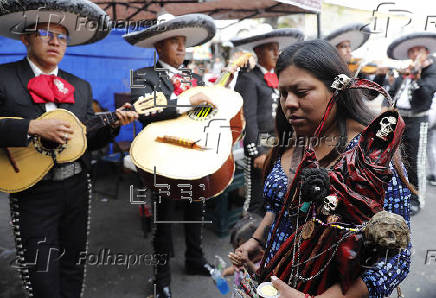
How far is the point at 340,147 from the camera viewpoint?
48.0 inches

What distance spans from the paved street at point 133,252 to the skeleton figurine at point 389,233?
2.50 meters

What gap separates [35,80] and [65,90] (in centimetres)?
19

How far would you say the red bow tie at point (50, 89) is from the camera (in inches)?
82.9

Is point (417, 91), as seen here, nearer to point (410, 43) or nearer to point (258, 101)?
point (410, 43)

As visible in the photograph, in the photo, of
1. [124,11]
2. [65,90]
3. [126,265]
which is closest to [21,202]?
[65,90]

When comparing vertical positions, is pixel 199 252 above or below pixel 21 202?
below

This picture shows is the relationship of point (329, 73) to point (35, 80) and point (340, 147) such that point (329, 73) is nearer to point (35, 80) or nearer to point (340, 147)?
point (340, 147)

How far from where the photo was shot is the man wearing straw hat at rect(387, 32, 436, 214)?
12.9 ft

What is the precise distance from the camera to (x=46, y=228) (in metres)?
2.17

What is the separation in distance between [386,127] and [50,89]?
79.8 inches

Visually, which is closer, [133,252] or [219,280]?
[219,280]

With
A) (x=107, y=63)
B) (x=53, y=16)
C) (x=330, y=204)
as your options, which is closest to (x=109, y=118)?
(x=53, y=16)

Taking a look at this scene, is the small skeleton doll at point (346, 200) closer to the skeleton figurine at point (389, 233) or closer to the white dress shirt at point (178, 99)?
the skeleton figurine at point (389, 233)

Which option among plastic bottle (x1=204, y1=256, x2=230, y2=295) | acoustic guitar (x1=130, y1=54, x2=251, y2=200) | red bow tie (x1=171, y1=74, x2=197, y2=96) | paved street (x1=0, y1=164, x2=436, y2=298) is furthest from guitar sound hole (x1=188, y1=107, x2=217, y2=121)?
paved street (x1=0, y1=164, x2=436, y2=298)
